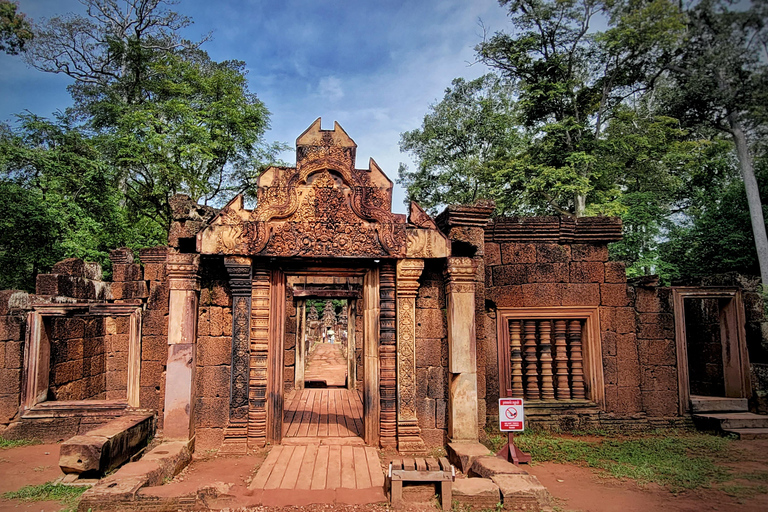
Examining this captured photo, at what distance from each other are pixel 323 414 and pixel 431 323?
3028 mm

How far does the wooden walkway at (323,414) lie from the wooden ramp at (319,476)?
760mm

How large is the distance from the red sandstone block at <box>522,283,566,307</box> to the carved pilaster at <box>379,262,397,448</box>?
2.66m

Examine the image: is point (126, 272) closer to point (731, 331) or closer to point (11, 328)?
point (11, 328)

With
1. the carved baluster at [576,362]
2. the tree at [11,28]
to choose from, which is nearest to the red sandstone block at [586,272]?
the carved baluster at [576,362]

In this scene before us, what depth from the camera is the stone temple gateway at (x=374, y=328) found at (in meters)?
5.77

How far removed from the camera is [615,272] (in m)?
7.78

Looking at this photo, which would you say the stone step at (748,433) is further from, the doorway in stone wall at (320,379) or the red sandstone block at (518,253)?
the doorway in stone wall at (320,379)

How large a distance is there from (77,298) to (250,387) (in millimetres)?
6502

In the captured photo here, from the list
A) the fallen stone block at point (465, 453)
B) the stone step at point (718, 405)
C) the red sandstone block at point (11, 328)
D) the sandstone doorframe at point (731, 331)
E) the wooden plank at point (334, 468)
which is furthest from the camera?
the red sandstone block at point (11, 328)

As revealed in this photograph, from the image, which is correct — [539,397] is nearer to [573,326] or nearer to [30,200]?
[573,326]

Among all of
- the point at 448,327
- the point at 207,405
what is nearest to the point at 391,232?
the point at 448,327

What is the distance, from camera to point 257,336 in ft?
19.2

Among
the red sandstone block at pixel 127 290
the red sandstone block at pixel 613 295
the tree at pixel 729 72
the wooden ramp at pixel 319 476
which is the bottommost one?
the wooden ramp at pixel 319 476

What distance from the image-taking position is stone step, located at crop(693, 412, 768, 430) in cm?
751
